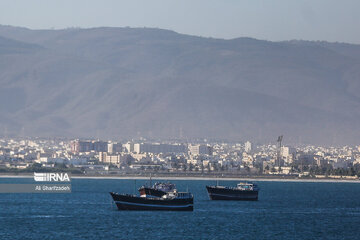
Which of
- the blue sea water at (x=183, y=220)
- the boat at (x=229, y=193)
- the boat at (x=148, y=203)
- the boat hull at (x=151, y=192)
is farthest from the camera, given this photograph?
the boat at (x=229, y=193)

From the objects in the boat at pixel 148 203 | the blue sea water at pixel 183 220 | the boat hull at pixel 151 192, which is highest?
the boat hull at pixel 151 192

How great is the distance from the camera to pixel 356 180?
614 feet

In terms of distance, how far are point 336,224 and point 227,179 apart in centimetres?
10484

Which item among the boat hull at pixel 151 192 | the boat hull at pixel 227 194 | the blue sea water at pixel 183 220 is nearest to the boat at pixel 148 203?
the blue sea water at pixel 183 220

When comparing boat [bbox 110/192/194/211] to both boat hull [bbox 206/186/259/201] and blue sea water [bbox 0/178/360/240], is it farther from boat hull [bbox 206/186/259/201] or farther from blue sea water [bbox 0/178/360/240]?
boat hull [bbox 206/186/259/201]

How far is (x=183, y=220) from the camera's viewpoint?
80.7 meters

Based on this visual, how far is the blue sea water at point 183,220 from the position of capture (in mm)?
71062

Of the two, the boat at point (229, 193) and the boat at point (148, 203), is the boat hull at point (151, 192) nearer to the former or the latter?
the boat at point (148, 203)

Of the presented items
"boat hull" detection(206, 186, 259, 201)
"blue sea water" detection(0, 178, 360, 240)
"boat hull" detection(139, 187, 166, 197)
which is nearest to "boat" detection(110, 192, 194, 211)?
"blue sea water" detection(0, 178, 360, 240)

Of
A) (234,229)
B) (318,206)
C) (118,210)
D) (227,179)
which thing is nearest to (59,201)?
(118,210)

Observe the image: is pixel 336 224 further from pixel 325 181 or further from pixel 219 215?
pixel 325 181

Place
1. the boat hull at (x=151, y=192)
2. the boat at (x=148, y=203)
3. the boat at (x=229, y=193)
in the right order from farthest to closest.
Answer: the boat at (x=229, y=193)
the boat hull at (x=151, y=192)
the boat at (x=148, y=203)

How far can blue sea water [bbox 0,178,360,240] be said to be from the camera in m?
71.1

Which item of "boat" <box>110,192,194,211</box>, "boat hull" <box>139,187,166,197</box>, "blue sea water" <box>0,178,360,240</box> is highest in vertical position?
"boat hull" <box>139,187,166,197</box>
